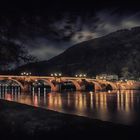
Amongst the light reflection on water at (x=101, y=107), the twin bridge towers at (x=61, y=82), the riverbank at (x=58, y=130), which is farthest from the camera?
the twin bridge towers at (x=61, y=82)

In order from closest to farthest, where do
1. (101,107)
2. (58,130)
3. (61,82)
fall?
(58,130), (101,107), (61,82)

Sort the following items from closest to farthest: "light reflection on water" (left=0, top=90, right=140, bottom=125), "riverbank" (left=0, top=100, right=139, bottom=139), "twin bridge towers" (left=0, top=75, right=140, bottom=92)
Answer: "riverbank" (left=0, top=100, right=139, bottom=139), "light reflection on water" (left=0, top=90, right=140, bottom=125), "twin bridge towers" (left=0, top=75, right=140, bottom=92)

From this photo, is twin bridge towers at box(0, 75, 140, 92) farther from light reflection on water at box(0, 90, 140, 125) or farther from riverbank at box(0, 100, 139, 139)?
riverbank at box(0, 100, 139, 139)

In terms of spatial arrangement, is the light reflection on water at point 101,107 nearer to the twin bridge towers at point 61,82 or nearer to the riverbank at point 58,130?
the riverbank at point 58,130

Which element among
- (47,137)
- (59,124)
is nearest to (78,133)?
(47,137)

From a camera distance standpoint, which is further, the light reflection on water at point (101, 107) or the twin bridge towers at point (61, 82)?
the twin bridge towers at point (61, 82)

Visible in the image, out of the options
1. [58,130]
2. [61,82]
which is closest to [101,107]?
[58,130]

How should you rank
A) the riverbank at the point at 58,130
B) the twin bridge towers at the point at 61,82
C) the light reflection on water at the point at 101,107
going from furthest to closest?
the twin bridge towers at the point at 61,82 → the light reflection on water at the point at 101,107 → the riverbank at the point at 58,130

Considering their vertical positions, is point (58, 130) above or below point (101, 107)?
above

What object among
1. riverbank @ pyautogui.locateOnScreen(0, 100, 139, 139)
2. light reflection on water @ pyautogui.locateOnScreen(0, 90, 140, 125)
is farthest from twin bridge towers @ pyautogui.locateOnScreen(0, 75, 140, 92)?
riverbank @ pyautogui.locateOnScreen(0, 100, 139, 139)

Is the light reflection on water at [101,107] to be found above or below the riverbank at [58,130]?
below

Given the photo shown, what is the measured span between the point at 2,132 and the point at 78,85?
447ft

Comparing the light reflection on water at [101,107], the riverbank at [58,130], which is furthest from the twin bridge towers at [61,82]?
the riverbank at [58,130]

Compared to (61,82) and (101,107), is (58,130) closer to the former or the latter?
(101,107)
